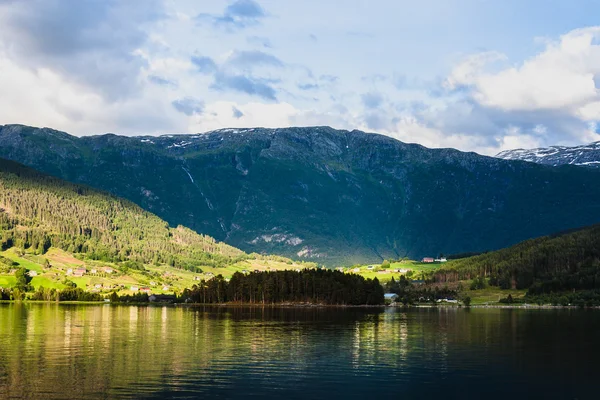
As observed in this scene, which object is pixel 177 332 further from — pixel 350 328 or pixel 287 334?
pixel 350 328

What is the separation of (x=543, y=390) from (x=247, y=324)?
10070 cm

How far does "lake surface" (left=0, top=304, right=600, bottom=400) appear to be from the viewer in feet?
266

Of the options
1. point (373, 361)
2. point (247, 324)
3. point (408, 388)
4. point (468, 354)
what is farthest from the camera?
point (247, 324)

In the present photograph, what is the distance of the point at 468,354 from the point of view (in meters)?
117

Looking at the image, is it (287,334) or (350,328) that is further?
(350,328)

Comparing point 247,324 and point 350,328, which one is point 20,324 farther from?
point 350,328

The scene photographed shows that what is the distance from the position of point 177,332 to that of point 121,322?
119ft

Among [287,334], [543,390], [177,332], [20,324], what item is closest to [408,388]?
[543,390]

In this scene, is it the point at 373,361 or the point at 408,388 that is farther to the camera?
the point at 373,361

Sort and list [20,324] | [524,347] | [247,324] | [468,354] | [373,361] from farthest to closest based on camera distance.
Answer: [247,324]
[20,324]
[524,347]
[468,354]
[373,361]

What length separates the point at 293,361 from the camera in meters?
104

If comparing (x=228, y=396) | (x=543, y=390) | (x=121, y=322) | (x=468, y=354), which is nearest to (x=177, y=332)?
(x=121, y=322)

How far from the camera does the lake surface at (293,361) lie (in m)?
81.1

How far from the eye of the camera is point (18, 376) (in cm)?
8525
